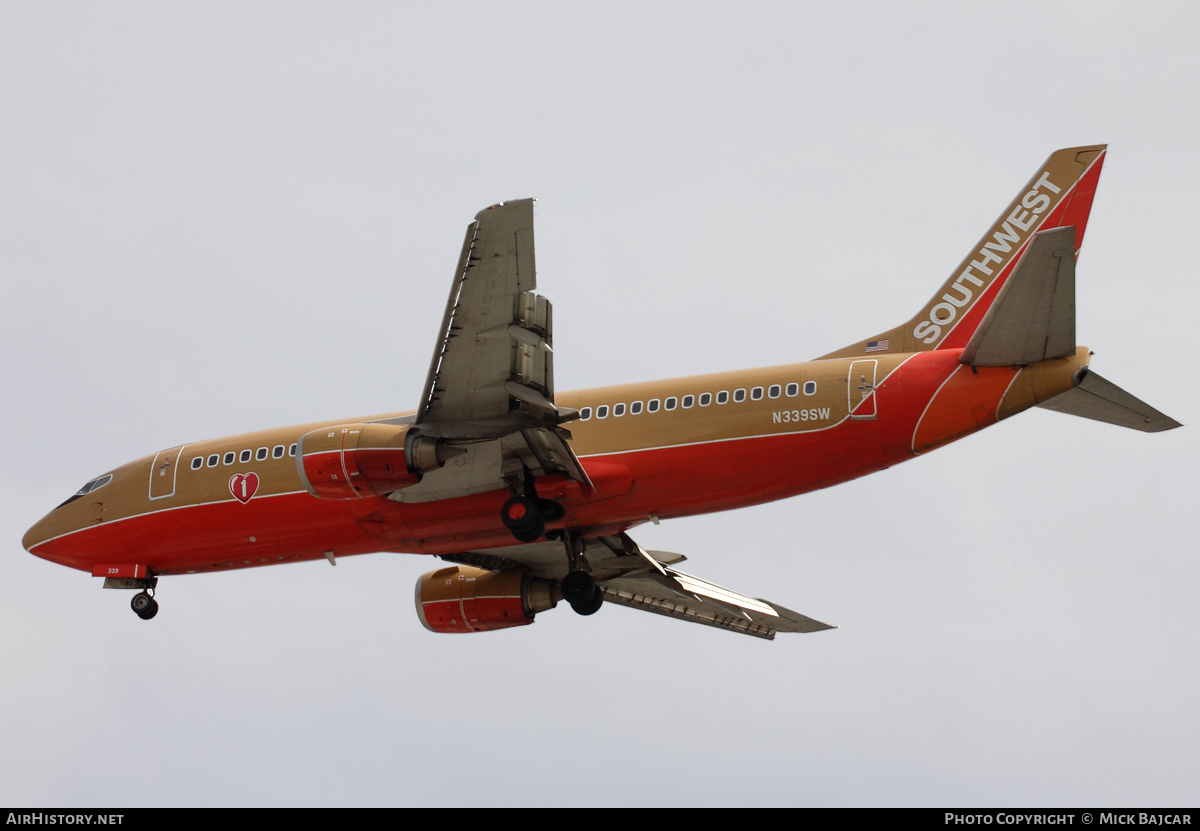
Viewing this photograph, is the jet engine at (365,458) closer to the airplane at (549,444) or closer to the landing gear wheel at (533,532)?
the airplane at (549,444)

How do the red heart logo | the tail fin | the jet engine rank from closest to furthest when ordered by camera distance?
the jet engine, the tail fin, the red heart logo

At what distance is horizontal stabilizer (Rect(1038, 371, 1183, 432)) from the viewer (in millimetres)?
24344

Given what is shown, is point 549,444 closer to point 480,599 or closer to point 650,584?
point 480,599

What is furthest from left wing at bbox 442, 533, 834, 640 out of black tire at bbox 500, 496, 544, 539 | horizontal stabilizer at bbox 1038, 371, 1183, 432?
horizontal stabilizer at bbox 1038, 371, 1183, 432

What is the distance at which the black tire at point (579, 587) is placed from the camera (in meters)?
29.8

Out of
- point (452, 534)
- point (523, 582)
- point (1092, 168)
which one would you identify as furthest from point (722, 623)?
point (1092, 168)

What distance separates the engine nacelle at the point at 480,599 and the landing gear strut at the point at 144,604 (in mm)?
5963

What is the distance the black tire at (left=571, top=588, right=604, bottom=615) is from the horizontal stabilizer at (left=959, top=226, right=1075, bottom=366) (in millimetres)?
9855

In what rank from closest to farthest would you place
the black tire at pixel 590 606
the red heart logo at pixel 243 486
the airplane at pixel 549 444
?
1. the airplane at pixel 549 444
2. the red heart logo at pixel 243 486
3. the black tire at pixel 590 606

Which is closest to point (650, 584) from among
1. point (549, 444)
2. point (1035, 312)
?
point (549, 444)

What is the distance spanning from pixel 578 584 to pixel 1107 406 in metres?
11.3

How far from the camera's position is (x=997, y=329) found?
24203mm

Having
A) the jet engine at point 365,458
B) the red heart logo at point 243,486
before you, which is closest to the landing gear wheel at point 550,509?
the jet engine at point 365,458

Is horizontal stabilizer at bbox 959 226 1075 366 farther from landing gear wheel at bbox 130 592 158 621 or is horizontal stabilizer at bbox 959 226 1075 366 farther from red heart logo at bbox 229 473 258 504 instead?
landing gear wheel at bbox 130 592 158 621
